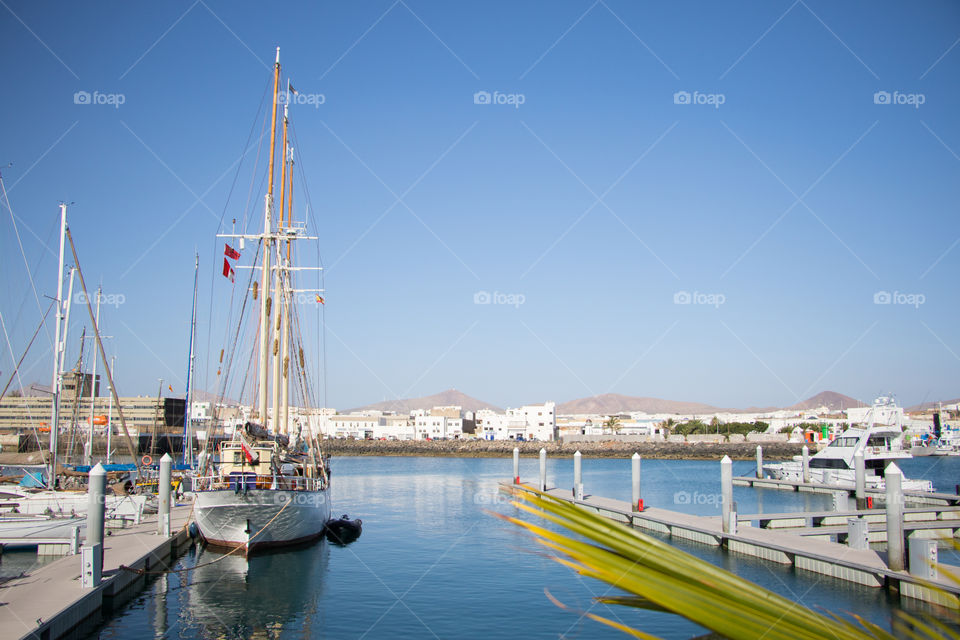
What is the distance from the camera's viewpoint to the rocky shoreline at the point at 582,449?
11412 cm

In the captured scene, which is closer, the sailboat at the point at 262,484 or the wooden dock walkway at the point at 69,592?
the wooden dock walkway at the point at 69,592

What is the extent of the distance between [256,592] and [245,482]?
600 cm

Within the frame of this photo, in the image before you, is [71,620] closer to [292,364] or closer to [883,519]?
[292,364]

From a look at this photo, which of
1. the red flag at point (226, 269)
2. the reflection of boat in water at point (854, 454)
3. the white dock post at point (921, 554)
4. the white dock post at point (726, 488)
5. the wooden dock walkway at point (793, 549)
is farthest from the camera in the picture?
the reflection of boat in water at point (854, 454)

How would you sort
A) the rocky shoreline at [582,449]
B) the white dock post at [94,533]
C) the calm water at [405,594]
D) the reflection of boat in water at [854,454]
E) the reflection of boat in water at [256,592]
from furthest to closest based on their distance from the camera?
1. the rocky shoreline at [582,449]
2. the reflection of boat in water at [854,454]
3. the reflection of boat in water at [256,592]
4. the calm water at [405,594]
5. the white dock post at [94,533]

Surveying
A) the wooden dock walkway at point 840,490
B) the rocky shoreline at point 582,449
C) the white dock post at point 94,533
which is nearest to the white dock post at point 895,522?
the wooden dock walkway at point 840,490

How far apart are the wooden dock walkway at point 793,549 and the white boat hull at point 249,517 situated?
11.0m

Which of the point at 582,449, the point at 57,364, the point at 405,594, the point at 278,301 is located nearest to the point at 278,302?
the point at 278,301

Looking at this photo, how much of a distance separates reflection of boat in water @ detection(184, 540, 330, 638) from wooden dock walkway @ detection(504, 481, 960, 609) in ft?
24.6

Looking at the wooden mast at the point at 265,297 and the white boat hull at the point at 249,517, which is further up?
the wooden mast at the point at 265,297

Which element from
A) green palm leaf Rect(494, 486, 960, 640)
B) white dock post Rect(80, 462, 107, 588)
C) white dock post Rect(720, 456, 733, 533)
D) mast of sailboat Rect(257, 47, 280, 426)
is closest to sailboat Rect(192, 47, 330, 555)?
mast of sailboat Rect(257, 47, 280, 426)

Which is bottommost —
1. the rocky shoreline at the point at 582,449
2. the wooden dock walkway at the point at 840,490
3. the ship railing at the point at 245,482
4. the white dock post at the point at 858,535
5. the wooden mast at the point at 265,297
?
the rocky shoreline at the point at 582,449

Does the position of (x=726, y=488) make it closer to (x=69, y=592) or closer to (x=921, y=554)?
(x=921, y=554)

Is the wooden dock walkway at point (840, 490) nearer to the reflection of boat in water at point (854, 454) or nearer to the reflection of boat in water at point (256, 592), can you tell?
the reflection of boat in water at point (854, 454)
